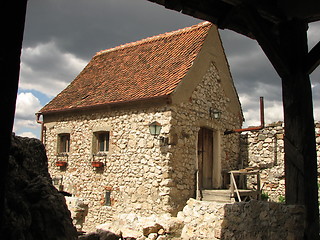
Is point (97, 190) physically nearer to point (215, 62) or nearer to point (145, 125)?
point (145, 125)

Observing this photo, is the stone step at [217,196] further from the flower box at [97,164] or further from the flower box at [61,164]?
the flower box at [61,164]

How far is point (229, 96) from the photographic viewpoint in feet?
41.4

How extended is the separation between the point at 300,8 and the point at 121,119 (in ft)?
23.7

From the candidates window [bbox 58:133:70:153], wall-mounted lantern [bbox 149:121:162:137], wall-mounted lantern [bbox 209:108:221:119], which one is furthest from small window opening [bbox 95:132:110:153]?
wall-mounted lantern [bbox 209:108:221:119]

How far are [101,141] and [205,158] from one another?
3618mm

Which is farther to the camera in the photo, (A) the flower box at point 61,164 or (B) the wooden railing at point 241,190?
(A) the flower box at point 61,164

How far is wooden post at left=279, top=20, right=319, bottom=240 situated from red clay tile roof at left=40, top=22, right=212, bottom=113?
516cm

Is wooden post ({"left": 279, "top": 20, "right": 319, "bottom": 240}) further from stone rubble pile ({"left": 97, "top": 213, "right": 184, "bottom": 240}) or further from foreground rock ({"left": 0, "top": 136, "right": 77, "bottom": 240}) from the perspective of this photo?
stone rubble pile ({"left": 97, "top": 213, "right": 184, "bottom": 240})

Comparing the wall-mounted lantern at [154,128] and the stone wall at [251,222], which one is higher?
the wall-mounted lantern at [154,128]

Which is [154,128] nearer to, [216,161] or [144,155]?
[144,155]

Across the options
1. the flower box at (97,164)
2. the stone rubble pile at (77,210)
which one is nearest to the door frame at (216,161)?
the flower box at (97,164)

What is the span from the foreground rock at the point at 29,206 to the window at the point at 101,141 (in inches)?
335

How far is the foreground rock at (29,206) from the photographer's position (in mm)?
2193

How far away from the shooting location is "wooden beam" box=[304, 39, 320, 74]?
168 inches
